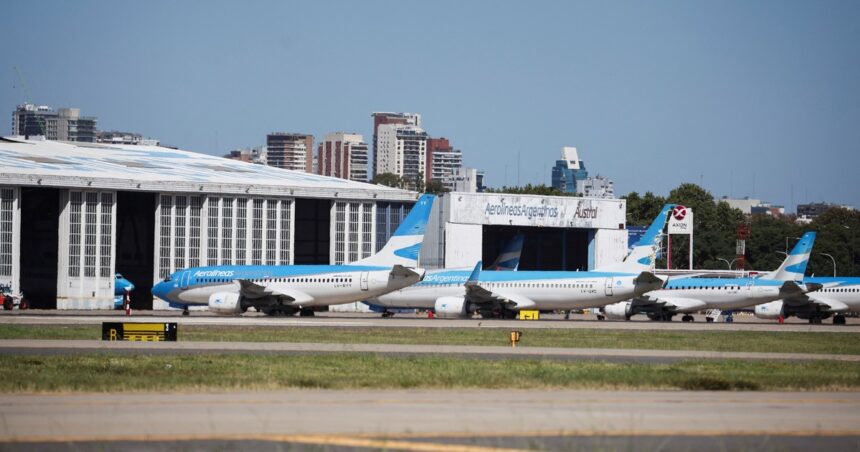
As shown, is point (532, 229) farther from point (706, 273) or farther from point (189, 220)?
point (189, 220)

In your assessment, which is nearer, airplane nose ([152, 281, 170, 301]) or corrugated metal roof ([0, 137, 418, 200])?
airplane nose ([152, 281, 170, 301])

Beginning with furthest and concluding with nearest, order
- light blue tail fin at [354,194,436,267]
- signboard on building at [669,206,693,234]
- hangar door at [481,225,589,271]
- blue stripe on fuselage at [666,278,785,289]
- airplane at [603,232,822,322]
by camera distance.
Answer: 1. signboard on building at [669,206,693,234]
2. hangar door at [481,225,589,271]
3. blue stripe on fuselage at [666,278,785,289]
4. airplane at [603,232,822,322]
5. light blue tail fin at [354,194,436,267]

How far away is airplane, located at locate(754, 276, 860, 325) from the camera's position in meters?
86.9

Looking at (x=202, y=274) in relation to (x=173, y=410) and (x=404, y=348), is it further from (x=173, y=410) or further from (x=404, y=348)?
(x=173, y=410)

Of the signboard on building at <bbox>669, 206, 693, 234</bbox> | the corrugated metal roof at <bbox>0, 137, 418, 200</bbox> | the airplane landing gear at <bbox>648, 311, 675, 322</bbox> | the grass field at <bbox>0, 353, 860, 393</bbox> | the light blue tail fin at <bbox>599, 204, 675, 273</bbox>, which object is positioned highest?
the corrugated metal roof at <bbox>0, 137, 418, 200</bbox>

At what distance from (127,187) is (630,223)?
11302cm

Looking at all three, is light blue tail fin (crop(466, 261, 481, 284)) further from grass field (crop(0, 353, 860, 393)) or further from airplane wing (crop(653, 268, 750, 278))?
grass field (crop(0, 353, 860, 393))

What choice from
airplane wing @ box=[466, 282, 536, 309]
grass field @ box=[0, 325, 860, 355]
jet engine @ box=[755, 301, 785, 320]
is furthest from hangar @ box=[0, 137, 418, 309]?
grass field @ box=[0, 325, 860, 355]

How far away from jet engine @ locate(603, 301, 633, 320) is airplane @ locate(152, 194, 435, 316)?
15816 mm

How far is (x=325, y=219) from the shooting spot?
102875 millimetres

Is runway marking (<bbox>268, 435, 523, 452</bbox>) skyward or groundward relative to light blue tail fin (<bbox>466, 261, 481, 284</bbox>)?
groundward

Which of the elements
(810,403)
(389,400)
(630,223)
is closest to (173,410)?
(389,400)

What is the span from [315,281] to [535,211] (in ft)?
118

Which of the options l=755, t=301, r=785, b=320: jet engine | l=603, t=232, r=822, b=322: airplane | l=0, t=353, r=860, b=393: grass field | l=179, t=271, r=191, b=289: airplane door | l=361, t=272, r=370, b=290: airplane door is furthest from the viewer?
l=755, t=301, r=785, b=320: jet engine
